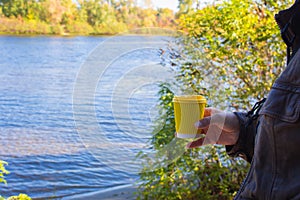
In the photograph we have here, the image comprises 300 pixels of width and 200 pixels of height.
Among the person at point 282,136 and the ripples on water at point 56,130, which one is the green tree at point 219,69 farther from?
the person at point 282,136

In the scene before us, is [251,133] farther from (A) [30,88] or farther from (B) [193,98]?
(A) [30,88]

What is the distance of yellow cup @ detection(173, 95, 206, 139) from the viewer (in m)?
1.43

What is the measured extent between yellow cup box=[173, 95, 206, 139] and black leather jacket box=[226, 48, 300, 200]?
13.7 inches

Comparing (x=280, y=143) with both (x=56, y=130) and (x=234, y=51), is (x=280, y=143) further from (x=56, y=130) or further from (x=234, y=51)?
(x=56, y=130)

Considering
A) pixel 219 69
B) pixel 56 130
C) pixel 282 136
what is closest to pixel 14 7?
pixel 56 130

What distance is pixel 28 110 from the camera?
420 inches

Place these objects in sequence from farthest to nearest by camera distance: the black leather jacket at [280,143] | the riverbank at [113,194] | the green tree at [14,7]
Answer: the green tree at [14,7]
the riverbank at [113,194]
the black leather jacket at [280,143]

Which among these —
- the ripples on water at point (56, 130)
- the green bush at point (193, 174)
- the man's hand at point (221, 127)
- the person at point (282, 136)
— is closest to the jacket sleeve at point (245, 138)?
the man's hand at point (221, 127)

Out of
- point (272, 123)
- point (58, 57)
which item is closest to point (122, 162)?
point (272, 123)

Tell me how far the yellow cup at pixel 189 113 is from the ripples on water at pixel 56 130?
1.22 feet

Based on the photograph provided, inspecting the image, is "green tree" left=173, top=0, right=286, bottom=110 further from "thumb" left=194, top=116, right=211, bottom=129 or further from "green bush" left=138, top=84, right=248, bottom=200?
"thumb" left=194, top=116, right=211, bottom=129

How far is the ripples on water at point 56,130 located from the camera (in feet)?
7.00

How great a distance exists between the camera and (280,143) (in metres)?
1.03

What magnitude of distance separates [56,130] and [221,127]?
803cm
